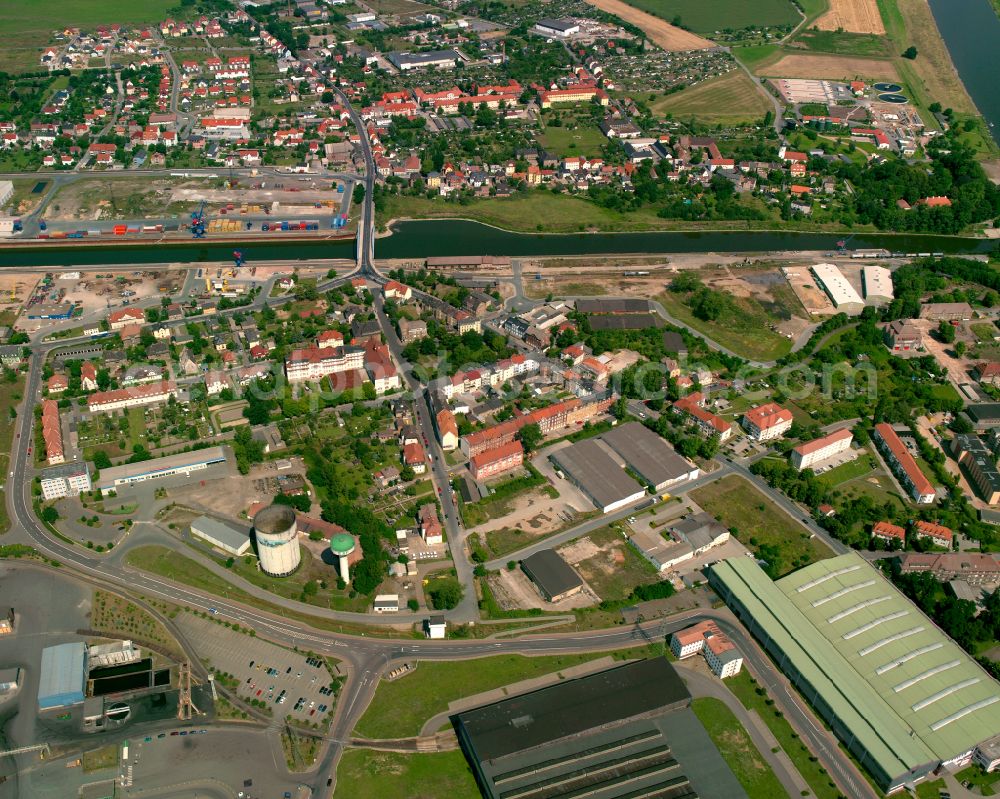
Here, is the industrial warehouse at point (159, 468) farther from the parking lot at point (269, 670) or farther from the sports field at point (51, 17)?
the sports field at point (51, 17)

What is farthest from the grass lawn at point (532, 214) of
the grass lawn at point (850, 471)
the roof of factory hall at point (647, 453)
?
the grass lawn at point (850, 471)

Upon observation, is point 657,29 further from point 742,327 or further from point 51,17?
point 51,17

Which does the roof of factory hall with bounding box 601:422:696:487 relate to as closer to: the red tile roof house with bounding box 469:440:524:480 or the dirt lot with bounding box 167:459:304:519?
the red tile roof house with bounding box 469:440:524:480

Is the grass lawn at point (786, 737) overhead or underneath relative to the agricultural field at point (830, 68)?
underneath

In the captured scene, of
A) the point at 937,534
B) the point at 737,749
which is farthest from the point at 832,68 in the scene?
the point at 737,749

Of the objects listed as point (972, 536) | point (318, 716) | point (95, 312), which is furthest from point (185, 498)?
point (972, 536)

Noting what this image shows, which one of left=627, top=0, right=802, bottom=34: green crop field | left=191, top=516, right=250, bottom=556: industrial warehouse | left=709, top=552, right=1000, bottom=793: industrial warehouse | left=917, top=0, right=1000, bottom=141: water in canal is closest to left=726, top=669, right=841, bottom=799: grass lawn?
left=709, top=552, right=1000, bottom=793: industrial warehouse
